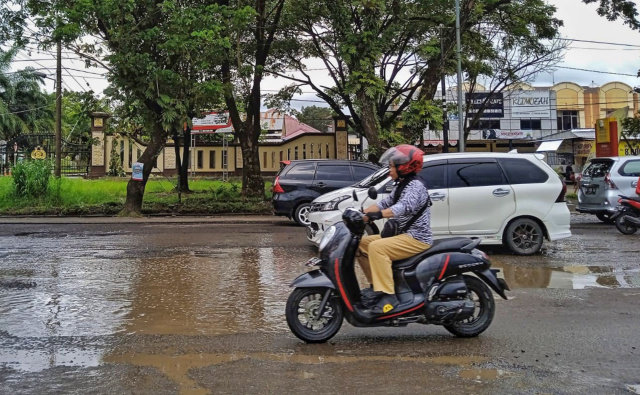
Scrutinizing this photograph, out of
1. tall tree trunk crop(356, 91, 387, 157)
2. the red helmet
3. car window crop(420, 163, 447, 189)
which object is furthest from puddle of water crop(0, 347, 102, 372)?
tall tree trunk crop(356, 91, 387, 157)

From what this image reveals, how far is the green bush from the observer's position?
2011cm

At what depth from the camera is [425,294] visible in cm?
507

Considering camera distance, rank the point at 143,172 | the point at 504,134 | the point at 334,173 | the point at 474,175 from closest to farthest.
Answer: the point at 474,175 → the point at 334,173 → the point at 143,172 → the point at 504,134

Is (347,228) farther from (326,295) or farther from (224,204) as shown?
(224,204)

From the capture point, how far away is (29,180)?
20094 mm

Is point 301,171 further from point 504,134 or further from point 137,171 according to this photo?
point 504,134

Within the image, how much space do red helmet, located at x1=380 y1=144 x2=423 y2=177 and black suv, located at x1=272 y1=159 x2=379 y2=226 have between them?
30.7ft

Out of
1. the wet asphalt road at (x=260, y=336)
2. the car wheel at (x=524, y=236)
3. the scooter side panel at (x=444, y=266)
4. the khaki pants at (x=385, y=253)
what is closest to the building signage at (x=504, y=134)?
the wet asphalt road at (x=260, y=336)

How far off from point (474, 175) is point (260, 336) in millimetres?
5710

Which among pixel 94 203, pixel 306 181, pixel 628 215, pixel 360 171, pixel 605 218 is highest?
pixel 360 171

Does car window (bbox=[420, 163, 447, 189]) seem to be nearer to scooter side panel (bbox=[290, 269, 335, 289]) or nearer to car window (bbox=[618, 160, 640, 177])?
scooter side panel (bbox=[290, 269, 335, 289])

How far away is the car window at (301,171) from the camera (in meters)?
14.7

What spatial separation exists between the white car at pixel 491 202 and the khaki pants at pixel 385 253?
432 centimetres

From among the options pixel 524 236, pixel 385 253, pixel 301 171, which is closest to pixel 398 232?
pixel 385 253
